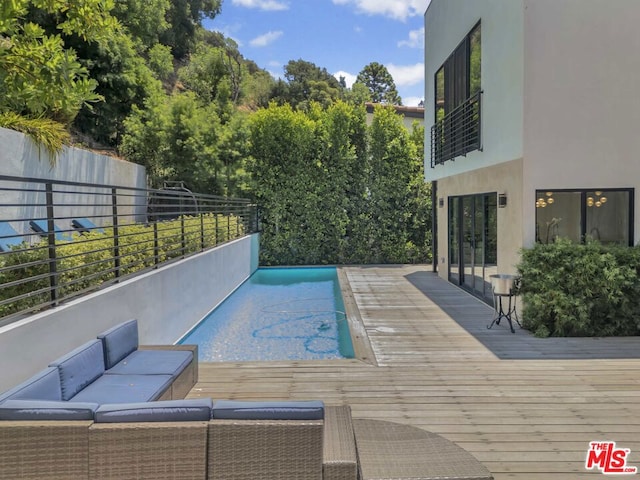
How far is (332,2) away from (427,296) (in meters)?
13.9

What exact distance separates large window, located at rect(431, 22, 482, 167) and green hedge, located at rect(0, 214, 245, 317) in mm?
4958

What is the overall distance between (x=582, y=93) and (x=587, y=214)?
157 centimetres

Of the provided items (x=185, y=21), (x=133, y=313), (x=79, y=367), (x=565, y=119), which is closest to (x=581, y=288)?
(x=565, y=119)

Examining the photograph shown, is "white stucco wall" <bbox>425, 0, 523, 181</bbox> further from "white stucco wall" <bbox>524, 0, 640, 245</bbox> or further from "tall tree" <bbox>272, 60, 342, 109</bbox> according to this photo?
"tall tree" <bbox>272, 60, 342, 109</bbox>

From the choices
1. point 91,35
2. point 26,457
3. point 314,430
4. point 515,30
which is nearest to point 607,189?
point 515,30

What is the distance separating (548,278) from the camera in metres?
5.73

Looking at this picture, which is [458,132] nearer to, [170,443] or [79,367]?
[79,367]

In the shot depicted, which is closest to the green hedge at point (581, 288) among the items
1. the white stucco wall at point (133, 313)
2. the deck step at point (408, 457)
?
the deck step at point (408, 457)

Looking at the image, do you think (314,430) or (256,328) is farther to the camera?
(256,328)

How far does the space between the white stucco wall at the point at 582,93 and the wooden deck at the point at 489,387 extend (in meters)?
2.21

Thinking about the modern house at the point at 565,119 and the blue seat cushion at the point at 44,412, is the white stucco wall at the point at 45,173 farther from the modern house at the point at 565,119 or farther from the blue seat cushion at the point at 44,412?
the modern house at the point at 565,119

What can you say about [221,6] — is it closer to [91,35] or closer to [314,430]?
[91,35]

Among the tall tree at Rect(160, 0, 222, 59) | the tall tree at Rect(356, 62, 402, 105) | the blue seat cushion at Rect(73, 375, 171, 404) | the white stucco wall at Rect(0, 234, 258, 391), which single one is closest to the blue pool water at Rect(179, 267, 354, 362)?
the white stucco wall at Rect(0, 234, 258, 391)

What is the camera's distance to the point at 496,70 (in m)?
6.83
